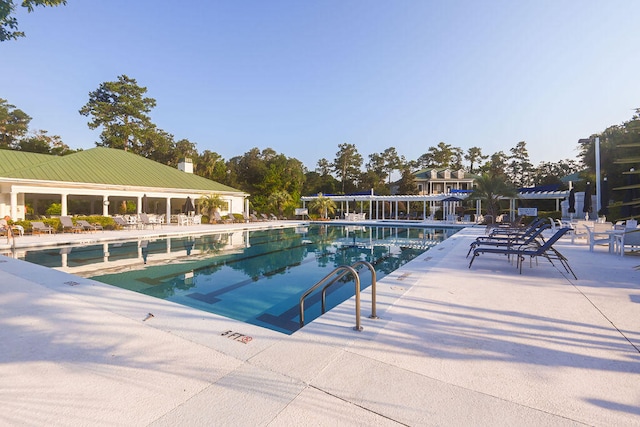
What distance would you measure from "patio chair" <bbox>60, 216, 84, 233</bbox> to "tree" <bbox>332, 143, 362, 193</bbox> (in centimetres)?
3884

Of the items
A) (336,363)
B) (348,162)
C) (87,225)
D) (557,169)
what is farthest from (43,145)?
(557,169)

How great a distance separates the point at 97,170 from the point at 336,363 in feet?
76.6

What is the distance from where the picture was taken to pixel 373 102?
23.7m

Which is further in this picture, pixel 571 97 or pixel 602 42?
pixel 571 97

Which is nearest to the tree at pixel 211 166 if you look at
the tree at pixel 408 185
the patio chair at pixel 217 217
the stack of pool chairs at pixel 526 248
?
the patio chair at pixel 217 217

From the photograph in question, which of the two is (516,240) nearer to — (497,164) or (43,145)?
(43,145)

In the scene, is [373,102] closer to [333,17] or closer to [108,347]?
[333,17]

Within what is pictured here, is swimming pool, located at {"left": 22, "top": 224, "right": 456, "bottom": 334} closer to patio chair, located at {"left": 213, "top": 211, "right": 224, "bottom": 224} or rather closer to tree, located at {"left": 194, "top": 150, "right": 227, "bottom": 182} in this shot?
patio chair, located at {"left": 213, "top": 211, "right": 224, "bottom": 224}

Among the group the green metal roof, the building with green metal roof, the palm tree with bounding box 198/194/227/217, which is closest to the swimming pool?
the building with green metal roof

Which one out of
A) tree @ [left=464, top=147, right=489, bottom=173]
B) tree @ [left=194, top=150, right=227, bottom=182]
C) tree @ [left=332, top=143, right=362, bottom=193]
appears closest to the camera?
tree @ [left=194, top=150, right=227, bottom=182]

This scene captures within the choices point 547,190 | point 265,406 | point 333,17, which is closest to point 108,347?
point 265,406

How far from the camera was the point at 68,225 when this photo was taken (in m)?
15.3

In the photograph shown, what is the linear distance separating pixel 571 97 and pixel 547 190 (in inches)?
558

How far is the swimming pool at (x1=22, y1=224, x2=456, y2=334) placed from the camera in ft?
19.2
